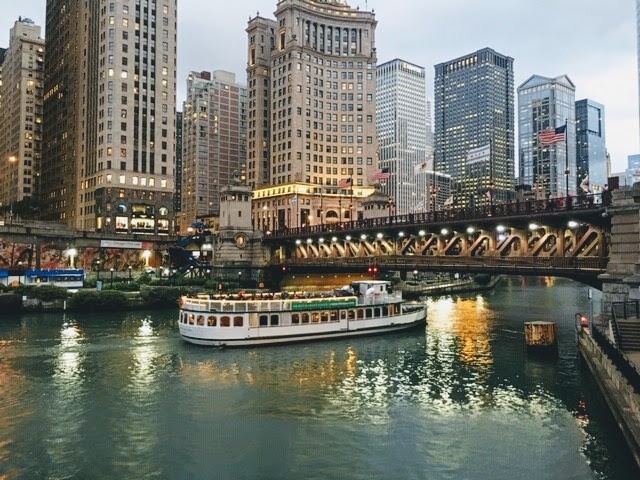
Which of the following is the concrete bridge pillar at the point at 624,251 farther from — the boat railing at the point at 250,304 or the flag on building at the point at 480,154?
the boat railing at the point at 250,304

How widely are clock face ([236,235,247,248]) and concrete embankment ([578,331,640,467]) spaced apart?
240ft

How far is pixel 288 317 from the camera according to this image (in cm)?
5097

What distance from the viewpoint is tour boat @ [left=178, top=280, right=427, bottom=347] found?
Answer: 4859 centimetres

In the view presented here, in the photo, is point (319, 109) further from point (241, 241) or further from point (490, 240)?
point (490, 240)

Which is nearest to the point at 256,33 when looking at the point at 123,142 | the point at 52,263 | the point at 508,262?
the point at 123,142

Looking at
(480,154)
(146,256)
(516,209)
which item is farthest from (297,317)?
(146,256)

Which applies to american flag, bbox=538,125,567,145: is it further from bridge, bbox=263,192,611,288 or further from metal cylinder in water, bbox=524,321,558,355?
metal cylinder in water, bbox=524,321,558,355

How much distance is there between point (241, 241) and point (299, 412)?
241 ft

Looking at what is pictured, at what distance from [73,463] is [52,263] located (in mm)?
92952

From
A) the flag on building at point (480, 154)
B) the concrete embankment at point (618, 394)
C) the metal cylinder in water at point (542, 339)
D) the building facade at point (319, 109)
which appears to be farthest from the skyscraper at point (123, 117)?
the concrete embankment at point (618, 394)

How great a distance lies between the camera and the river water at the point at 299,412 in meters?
23.1

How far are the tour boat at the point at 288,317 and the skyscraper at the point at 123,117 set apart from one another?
10008cm

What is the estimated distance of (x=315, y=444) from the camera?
83.5 ft

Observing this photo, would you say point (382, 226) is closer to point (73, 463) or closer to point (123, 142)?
point (73, 463)
